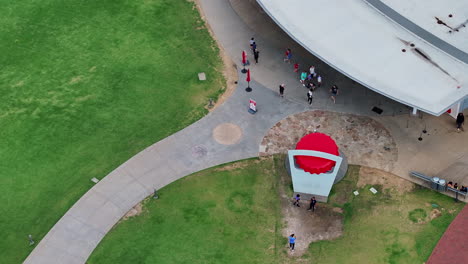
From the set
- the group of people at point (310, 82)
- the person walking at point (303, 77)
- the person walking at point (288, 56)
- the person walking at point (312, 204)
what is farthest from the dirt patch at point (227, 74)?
the person walking at point (312, 204)

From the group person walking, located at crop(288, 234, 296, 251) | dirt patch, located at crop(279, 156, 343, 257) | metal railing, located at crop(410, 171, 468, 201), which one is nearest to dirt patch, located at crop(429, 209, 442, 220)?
metal railing, located at crop(410, 171, 468, 201)

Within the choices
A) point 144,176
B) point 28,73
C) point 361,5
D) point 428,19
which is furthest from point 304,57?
point 28,73

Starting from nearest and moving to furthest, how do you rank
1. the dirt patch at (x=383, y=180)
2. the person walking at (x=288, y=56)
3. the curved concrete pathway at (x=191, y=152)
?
the curved concrete pathway at (x=191, y=152)
the dirt patch at (x=383, y=180)
the person walking at (x=288, y=56)

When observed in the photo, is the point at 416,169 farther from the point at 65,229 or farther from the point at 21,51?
the point at 21,51

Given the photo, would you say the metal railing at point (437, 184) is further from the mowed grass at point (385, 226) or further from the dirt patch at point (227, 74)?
the dirt patch at point (227, 74)

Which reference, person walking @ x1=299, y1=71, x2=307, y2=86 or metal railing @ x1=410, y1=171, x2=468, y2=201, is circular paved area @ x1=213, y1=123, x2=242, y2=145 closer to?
person walking @ x1=299, y1=71, x2=307, y2=86

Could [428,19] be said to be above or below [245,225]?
above

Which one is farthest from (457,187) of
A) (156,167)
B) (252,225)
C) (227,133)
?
(156,167)
